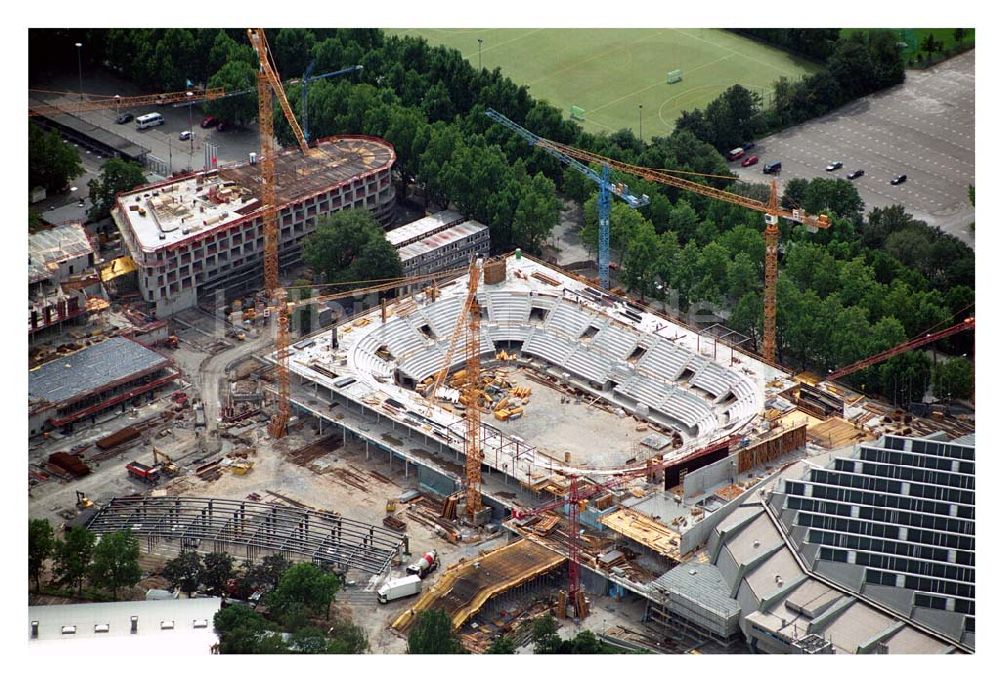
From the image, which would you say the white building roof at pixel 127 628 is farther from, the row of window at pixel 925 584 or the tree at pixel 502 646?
the row of window at pixel 925 584

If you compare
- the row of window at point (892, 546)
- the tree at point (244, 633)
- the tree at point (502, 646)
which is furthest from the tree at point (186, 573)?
the row of window at point (892, 546)

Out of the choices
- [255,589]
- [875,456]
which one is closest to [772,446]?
[875,456]

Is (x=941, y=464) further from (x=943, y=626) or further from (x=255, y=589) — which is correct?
(x=255, y=589)

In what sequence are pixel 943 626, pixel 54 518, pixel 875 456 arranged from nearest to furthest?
pixel 943 626, pixel 875 456, pixel 54 518

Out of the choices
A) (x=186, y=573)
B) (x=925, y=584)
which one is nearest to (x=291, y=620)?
(x=186, y=573)

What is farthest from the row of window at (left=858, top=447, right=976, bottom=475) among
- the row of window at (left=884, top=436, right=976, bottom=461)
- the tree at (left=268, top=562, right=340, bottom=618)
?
the tree at (left=268, top=562, right=340, bottom=618)

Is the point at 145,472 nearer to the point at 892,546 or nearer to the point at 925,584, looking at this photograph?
the point at 892,546

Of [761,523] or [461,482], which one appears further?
[461,482]
